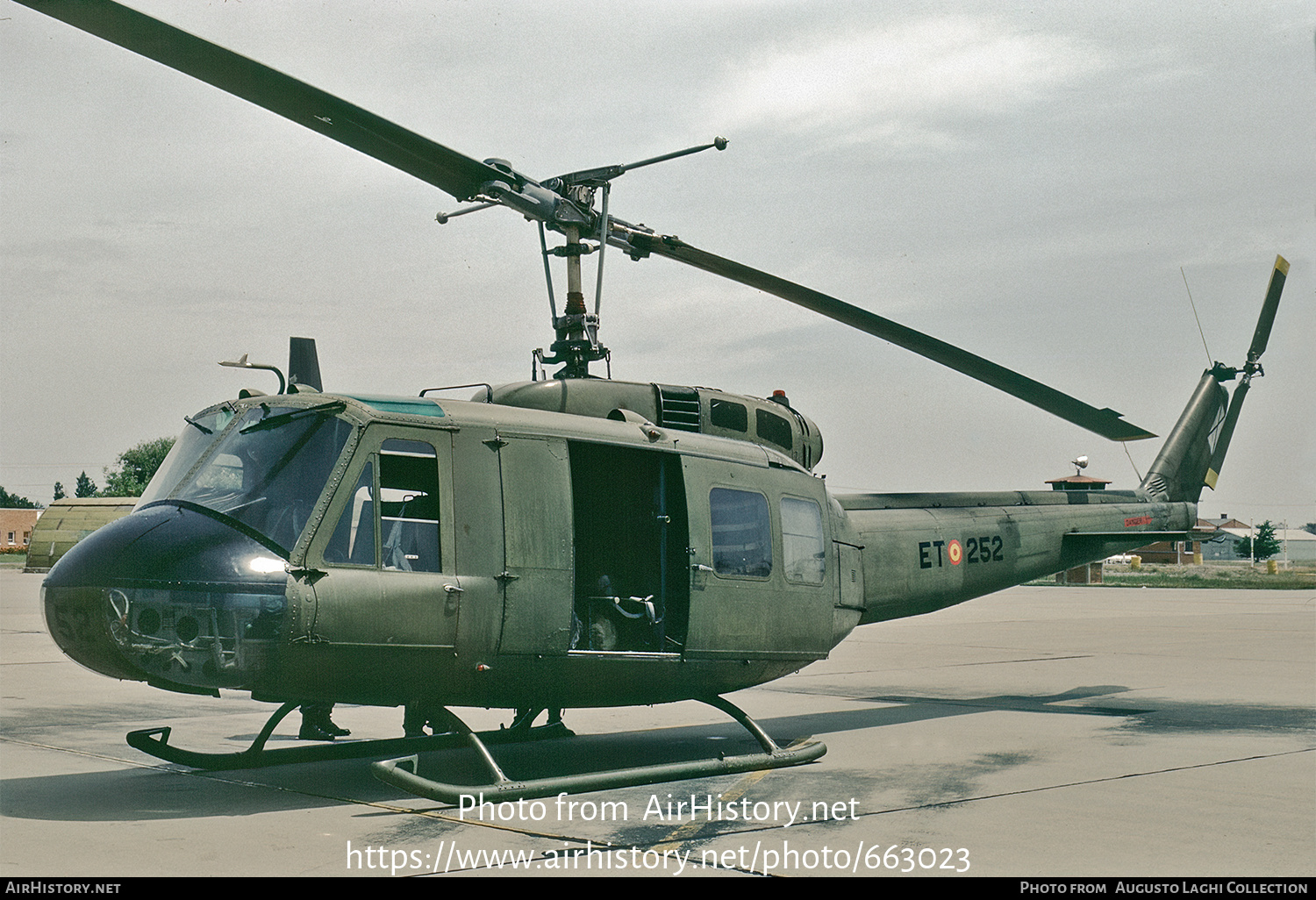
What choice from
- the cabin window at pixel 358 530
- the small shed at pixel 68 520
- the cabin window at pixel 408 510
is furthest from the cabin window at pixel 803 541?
the small shed at pixel 68 520

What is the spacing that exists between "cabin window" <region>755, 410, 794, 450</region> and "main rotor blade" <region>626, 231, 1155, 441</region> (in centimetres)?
99

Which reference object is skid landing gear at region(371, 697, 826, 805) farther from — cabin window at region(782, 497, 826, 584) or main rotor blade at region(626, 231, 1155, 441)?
main rotor blade at region(626, 231, 1155, 441)

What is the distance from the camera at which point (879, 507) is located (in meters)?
11.0

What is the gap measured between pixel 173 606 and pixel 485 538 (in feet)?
5.96

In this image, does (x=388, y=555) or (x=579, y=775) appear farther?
(x=579, y=775)

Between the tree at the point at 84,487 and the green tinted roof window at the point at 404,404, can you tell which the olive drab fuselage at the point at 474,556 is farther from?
the tree at the point at 84,487

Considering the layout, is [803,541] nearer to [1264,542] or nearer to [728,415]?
[728,415]

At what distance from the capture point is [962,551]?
37.6ft

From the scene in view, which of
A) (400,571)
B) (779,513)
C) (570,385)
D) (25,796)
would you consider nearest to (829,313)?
(779,513)

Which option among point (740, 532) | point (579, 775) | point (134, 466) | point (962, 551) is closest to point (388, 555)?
point (579, 775)

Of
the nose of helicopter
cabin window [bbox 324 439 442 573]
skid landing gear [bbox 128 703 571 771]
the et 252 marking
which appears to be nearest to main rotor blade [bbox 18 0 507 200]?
cabin window [bbox 324 439 442 573]

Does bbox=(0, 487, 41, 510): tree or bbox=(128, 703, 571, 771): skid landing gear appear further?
bbox=(0, 487, 41, 510): tree

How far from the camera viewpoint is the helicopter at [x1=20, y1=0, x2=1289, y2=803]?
250 inches
